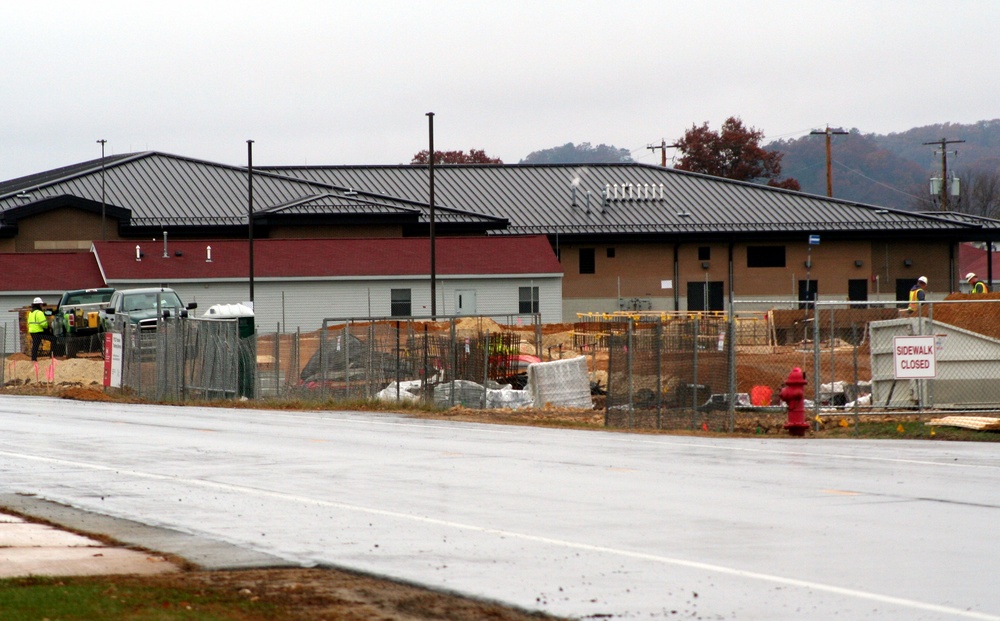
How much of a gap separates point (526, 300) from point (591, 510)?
47623 millimetres

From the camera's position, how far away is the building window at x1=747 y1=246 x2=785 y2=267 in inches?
2724

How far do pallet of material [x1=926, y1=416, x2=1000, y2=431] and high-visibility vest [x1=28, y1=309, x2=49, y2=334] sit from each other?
94.5 ft

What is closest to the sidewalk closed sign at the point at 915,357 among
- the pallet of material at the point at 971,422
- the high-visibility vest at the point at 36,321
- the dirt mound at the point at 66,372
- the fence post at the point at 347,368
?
the pallet of material at the point at 971,422

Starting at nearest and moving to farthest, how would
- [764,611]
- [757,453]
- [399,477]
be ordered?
1. [764,611]
2. [399,477]
3. [757,453]

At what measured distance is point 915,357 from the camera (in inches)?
801

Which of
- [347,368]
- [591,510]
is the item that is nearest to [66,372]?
[347,368]

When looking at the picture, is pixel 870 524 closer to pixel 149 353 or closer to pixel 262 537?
pixel 262 537

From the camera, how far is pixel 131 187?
2707 inches

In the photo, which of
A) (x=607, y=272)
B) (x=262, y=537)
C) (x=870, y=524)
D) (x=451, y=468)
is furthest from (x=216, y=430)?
(x=607, y=272)

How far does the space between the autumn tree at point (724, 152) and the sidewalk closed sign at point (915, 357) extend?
93.4 meters

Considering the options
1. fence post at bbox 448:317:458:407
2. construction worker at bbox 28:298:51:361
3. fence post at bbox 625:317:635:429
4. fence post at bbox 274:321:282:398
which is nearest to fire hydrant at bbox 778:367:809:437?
fence post at bbox 625:317:635:429

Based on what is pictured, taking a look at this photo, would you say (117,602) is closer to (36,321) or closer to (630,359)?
(630,359)

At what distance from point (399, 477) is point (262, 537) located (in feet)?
13.9

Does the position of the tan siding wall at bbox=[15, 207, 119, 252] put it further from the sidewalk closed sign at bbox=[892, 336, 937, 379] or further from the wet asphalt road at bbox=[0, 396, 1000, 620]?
the sidewalk closed sign at bbox=[892, 336, 937, 379]
